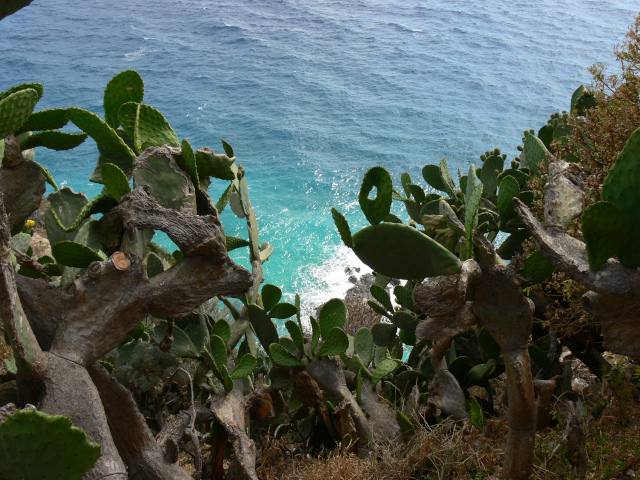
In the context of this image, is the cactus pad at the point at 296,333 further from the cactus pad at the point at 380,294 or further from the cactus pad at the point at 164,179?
the cactus pad at the point at 164,179

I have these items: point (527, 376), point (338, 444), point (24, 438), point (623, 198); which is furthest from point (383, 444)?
point (24, 438)

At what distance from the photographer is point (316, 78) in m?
12.5

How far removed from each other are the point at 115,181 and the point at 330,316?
106 cm

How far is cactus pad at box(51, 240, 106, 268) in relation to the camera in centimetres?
147

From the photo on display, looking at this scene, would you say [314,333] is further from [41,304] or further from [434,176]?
[434,176]

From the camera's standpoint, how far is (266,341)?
2.22 m

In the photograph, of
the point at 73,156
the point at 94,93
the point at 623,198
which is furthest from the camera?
the point at 94,93

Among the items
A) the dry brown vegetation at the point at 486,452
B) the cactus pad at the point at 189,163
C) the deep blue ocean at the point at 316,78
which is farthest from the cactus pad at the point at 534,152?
the deep blue ocean at the point at 316,78

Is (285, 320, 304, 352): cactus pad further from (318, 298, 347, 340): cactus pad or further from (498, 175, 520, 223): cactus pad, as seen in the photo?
(498, 175, 520, 223): cactus pad

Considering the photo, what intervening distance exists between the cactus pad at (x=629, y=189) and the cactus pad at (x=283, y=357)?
118cm

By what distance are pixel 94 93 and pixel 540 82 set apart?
399 inches

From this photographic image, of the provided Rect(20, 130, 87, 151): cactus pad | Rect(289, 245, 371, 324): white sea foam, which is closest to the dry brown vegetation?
Rect(20, 130, 87, 151): cactus pad

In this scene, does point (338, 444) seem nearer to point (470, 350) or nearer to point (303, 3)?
point (470, 350)

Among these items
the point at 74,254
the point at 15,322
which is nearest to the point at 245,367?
the point at 74,254
